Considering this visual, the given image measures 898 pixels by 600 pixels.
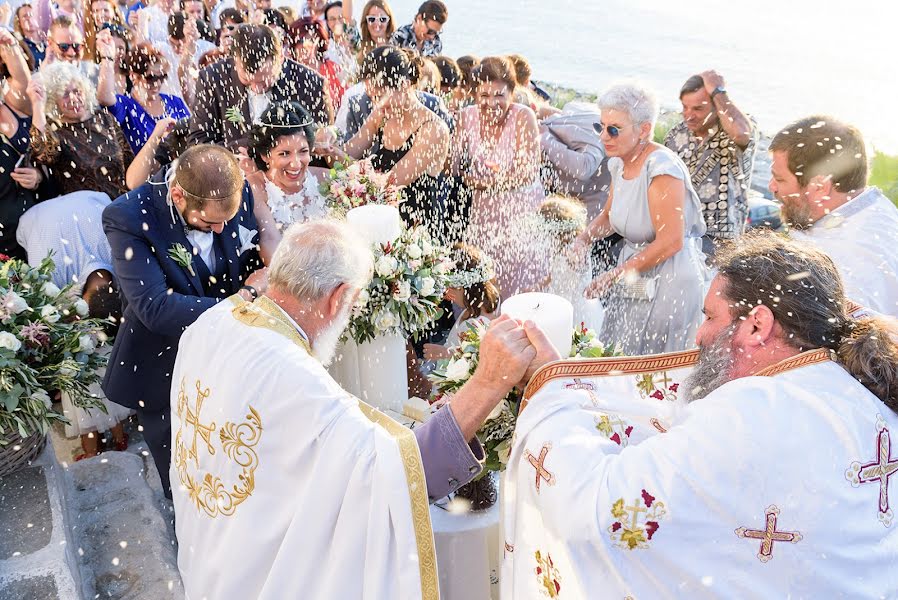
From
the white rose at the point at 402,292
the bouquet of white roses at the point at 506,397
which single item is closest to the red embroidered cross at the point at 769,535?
the bouquet of white roses at the point at 506,397

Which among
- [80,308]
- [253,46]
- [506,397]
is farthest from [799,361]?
[253,46]

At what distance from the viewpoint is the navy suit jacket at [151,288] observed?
3.39 meters

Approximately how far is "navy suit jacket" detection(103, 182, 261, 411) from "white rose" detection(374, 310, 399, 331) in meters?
0.79

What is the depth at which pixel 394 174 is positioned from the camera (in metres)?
5.21

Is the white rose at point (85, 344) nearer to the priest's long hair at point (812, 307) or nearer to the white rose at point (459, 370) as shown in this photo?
the white rose at point (459, 370)

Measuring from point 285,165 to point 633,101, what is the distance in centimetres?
194

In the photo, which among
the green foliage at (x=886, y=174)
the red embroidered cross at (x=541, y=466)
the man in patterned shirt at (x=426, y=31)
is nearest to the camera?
the red embroidered cross at (x=541, y=466)

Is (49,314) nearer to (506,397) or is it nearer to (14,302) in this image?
(14,302)

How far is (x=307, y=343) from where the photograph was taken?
236 cm

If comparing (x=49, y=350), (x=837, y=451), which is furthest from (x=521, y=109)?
(x=837, y=451)

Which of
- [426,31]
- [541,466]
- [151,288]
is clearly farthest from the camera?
[426,31]

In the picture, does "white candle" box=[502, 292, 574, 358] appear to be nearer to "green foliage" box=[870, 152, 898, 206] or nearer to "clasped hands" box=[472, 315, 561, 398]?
"clasped hands" box=[472, 315, 561, 398]

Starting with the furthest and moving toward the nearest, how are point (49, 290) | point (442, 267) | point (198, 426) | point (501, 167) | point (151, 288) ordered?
1. point (501, 167)
2. point (49, 290)
3. point (442, 267)
4. point (151, 288)
5. point (198, 426)

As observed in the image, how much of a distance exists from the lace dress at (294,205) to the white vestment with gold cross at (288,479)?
6.09ft
